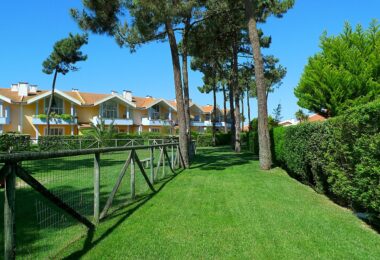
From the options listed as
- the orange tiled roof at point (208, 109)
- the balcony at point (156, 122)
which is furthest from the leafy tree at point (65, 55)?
the orange tiled roof at point (208, 109)

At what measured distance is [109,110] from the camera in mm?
47781

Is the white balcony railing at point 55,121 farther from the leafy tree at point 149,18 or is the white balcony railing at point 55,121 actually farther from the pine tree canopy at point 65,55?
the leafy tree at point 149,18

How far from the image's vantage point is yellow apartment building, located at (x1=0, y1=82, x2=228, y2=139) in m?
40.4

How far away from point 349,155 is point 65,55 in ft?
111

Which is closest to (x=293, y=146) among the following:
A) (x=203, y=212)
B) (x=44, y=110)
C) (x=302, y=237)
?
(x=203, y=212)

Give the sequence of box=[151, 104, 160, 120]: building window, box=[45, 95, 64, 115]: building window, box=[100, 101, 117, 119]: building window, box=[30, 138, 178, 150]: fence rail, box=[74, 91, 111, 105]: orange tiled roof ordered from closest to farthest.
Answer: box=[30, 138, 178, 150]: fence rail
box=[45, 95, 64, 115]: building window
box=[74, 91, 111, 105]: orange tiled roof
box=[100, 101, 117, 119]: building window
box=[151, 104, 160, 120]: building window

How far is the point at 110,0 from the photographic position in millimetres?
15125

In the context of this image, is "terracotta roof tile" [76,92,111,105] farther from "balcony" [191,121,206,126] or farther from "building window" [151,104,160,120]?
"balcony" [191,121,206,126]

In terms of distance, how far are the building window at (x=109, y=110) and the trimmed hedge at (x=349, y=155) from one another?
39.8m

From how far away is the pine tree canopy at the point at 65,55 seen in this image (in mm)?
35050

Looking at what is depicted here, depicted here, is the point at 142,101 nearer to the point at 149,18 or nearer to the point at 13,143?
the point at 13,143

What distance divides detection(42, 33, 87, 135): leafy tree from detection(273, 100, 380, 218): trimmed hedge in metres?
30.6

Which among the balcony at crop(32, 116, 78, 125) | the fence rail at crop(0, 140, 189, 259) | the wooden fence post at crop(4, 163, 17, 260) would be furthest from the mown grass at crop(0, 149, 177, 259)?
the balcony at crop(32, 116, 78, 125)

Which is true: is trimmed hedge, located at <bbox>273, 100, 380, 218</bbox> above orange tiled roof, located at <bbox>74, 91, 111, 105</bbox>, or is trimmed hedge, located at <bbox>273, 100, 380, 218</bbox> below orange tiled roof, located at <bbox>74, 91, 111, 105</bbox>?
below
